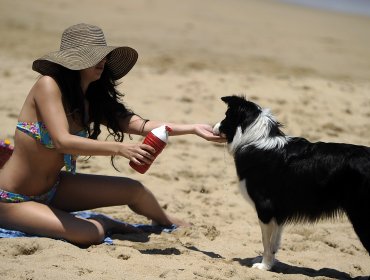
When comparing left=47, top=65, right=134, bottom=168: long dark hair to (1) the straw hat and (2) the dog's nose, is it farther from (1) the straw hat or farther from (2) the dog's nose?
(2) the dog's nose

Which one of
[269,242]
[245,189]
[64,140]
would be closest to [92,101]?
[64,140]

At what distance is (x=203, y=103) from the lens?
27.0ft

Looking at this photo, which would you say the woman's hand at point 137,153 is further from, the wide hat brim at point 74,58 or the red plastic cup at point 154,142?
the wide hat brim at point 74,58

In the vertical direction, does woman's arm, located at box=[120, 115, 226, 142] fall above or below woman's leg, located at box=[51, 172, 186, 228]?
above

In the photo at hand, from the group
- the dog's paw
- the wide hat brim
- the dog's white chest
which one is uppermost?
the wide hat brim

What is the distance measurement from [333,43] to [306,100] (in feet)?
23.8

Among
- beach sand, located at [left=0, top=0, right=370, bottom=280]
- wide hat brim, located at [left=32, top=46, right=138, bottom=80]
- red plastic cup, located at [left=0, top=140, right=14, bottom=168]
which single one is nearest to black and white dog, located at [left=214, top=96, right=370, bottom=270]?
beach sand, located at [left=0, top=0, right=370, bottom=280]

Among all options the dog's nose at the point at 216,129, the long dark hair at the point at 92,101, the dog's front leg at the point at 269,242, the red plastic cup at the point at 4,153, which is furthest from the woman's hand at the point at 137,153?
the red plastic cup at the point at 4,153

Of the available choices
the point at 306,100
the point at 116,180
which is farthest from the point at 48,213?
the point at 306,100

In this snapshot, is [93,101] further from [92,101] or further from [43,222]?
[43,222]

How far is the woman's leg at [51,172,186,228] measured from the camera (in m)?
4.41

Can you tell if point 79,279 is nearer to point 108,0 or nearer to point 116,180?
point 116,180

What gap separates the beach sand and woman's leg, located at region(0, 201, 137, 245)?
11 cm

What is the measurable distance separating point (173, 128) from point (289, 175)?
3.11 ft
